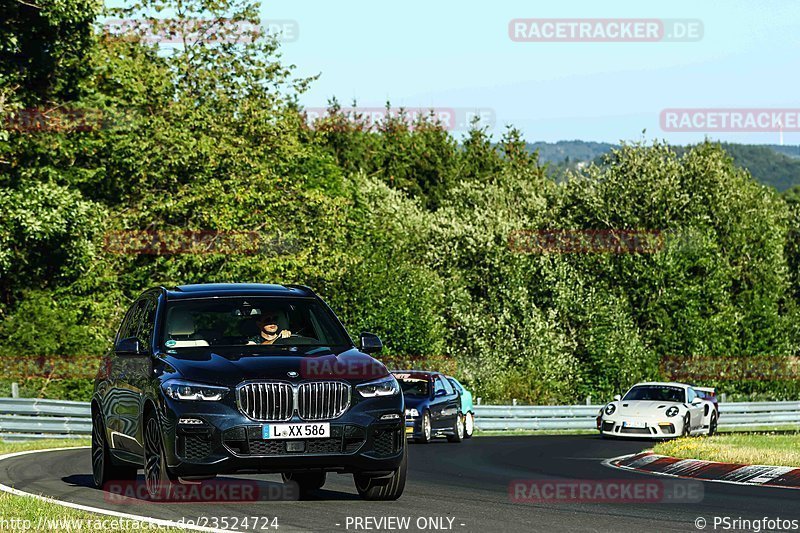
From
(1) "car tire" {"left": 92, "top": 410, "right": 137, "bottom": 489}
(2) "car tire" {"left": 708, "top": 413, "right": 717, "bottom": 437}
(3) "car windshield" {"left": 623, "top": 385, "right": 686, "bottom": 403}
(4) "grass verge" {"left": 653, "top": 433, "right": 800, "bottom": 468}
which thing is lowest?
(2) "car tire" {"left": 708, "top": 413, "right": 717, "bottom": 437}

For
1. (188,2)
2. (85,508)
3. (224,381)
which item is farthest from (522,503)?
(188,2)

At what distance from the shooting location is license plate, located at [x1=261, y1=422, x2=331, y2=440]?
10.9 meters

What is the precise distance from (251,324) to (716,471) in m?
7.19

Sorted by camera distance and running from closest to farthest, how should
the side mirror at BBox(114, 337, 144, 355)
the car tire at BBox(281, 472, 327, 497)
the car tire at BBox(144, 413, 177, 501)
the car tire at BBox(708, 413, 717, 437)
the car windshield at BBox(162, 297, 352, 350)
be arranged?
the car tire at BBox(144, 413, 177, 501) → the side mirror at BBox(114, 337, 144, 355) → the car windshield at BBox(162, 297, 352, 350) → the car tire at BBox(281, 472, 327, 497) → the car tire at BBox(708, 413, 717, 437)

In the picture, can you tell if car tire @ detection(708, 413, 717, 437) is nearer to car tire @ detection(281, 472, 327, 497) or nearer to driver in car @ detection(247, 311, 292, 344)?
car tire @ detection(281, 472, 327, 497)

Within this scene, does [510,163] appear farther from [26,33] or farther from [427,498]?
[427,498]

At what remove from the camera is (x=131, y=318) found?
14.1m

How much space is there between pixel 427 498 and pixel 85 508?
10.9ft

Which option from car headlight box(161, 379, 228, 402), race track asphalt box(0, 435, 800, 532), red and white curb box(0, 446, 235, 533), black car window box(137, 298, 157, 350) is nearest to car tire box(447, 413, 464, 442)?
race track asphalt box(0, 435, 800, 532)

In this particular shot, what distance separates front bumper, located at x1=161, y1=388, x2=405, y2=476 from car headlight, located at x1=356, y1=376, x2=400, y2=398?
12cm

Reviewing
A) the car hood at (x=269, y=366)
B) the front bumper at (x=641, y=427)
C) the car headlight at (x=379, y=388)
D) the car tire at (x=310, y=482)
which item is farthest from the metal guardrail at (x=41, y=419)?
the car headlight at (x=379, y=388)

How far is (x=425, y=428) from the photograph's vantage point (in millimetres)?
28078

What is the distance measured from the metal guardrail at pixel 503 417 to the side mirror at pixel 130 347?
54.9 feet

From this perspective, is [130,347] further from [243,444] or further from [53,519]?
[53,519]
